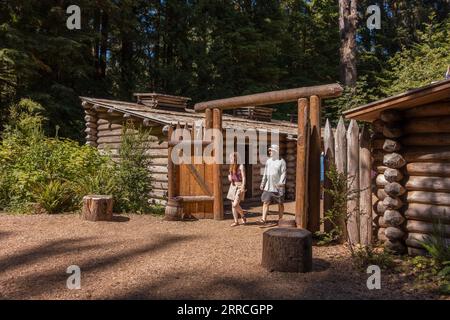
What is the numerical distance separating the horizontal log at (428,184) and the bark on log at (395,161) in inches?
11.8

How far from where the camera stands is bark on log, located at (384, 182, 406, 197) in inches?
263

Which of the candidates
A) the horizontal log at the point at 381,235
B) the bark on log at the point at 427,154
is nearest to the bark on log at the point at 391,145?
the bark on log at the point at 427,154

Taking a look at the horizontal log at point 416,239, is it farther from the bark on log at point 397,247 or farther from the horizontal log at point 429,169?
the horizontal log at point 429,169

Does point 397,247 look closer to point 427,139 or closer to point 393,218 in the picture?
point 393,218

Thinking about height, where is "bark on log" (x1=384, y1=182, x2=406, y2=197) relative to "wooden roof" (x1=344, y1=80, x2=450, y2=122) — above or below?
below

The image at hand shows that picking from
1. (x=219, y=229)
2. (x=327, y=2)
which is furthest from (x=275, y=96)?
(x=327, y=2)

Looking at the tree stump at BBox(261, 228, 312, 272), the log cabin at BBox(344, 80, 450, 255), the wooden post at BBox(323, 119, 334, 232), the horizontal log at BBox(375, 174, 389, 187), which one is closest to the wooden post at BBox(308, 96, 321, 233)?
the wooden post at BBox(323, 119, 334, 232)

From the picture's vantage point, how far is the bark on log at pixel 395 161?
22.0 ft

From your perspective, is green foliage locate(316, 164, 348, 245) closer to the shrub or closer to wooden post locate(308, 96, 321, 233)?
wooden post locate(308, 96, 321, 233)

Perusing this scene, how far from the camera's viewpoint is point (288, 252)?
5879 mm

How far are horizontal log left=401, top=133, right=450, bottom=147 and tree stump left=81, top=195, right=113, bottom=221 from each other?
6.60m

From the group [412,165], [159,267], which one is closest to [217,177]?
[159,267]

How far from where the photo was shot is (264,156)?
1600cm

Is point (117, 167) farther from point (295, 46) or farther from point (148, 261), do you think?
point (295, 46)
